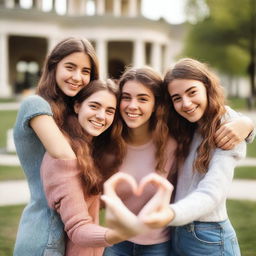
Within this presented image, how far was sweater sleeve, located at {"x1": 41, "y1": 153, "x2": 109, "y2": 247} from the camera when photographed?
7.15 feet

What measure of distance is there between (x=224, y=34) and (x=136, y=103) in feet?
94.0

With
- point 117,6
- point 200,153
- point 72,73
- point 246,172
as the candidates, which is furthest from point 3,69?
point 200,153

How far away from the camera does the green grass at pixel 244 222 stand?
4996mm

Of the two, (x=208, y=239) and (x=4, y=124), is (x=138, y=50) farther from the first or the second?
(x=208, y=239)

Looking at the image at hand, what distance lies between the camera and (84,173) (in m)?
2.34

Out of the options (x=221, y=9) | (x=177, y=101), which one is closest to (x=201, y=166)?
(x=177, y=101)

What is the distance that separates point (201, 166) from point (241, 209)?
4196mm

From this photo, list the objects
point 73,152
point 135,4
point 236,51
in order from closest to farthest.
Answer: point 73,152 < point 236,51 < point 135,4

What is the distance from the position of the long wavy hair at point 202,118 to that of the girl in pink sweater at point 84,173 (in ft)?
1.19

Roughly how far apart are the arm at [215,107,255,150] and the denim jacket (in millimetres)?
923

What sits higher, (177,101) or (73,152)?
(177,101)

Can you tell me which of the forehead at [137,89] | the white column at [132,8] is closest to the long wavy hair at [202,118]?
the forehead at [137,89]

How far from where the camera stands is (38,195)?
2498 mm

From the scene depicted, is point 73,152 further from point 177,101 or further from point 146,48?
point 146,48
